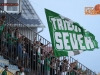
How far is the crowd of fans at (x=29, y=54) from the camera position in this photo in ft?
71.5

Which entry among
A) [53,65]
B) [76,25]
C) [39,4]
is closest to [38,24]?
[39,4]

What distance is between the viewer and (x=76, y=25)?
19.0 meters

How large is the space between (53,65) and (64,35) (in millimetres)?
5228

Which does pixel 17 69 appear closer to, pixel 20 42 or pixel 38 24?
pixel 20 42

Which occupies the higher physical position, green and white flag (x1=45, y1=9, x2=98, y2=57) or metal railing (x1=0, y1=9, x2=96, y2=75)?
green and white flag (x1=45, y1=9, x2=98, y2=57)

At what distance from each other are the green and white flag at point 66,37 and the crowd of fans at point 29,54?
3768mm

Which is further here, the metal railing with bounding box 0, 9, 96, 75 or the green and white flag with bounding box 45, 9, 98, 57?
the metal railing with bounding box 0, 9, 96, 75

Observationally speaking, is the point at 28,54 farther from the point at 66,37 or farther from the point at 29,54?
the point at 66,37

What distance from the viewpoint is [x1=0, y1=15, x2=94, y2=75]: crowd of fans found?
71.5 feet

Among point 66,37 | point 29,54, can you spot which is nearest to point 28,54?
point 29,54

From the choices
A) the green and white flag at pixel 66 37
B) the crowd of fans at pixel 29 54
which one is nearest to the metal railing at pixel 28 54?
the crowd of fans at pixel 29 54

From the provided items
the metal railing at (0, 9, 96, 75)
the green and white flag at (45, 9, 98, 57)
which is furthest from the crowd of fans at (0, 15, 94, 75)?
the green and white flag at (45, 9, 98, 57)

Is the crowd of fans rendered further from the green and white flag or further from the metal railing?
the green and white flag

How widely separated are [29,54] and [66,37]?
185 inches
